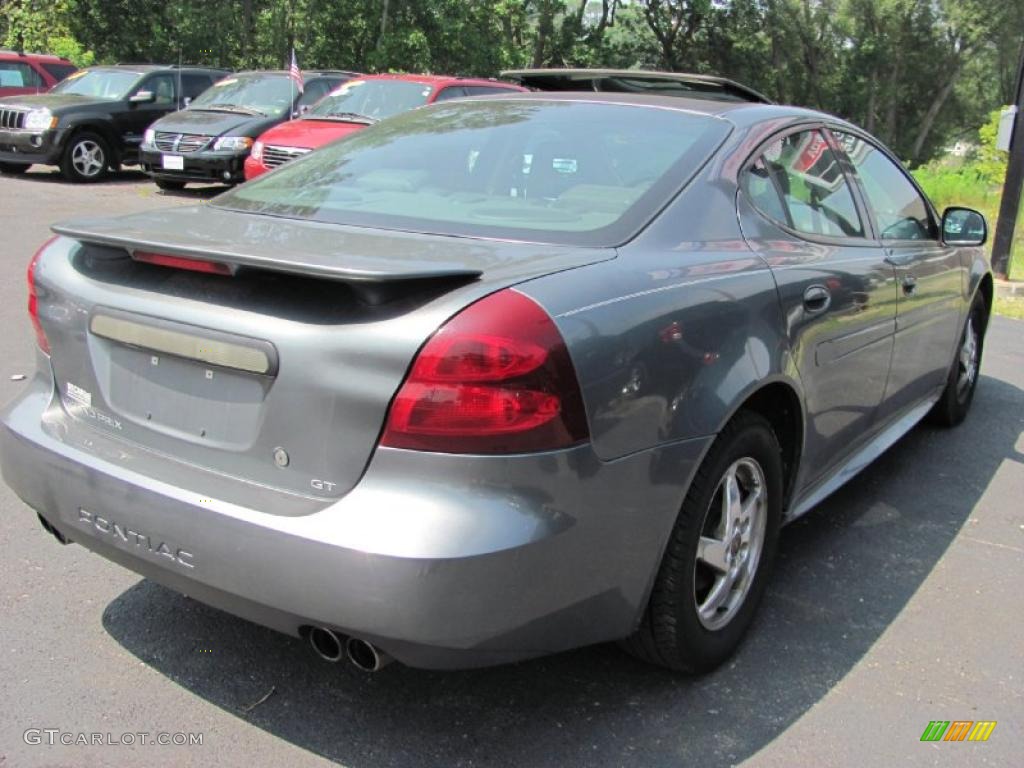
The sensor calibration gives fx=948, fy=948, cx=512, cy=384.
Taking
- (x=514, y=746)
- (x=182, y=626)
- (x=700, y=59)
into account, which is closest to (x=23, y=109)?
(x=182, y=626)

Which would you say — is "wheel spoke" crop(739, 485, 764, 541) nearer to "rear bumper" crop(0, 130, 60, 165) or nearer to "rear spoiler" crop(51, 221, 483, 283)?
"rear spoiler" crop(51, 221, 483, 283)

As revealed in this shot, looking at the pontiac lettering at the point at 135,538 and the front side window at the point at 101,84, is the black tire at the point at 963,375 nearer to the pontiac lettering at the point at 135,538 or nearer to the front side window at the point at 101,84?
the pontiac lettering at the point at 135,538

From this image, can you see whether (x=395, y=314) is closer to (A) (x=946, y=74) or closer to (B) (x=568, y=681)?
(B) (x=568, y=681)

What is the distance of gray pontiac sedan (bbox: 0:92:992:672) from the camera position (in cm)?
201

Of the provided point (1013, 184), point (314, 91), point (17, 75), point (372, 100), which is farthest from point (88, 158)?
point (1013, 184)

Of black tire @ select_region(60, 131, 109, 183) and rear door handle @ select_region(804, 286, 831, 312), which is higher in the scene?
rear door handle @ select_region(804, 286, 831, 312)

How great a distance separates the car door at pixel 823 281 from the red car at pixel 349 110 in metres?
8.14

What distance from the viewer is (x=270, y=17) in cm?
2612

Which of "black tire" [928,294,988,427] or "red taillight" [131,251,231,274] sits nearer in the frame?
"red taillight" [131,251,231,274]

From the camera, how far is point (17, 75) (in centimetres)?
1758

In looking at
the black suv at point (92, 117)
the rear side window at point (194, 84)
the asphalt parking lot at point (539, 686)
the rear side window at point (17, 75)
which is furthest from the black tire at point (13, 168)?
the asphalt parking lot at point (539, 686)

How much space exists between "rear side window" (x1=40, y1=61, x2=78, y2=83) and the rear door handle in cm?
1853

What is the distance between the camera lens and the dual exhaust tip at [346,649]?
2.14 meters

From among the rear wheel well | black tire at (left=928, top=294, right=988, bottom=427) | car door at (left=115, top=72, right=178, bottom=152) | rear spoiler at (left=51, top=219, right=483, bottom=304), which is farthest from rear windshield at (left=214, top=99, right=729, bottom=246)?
car door at (left=115, top=72, right=178, bottom=152)
